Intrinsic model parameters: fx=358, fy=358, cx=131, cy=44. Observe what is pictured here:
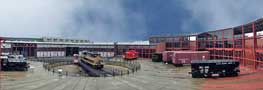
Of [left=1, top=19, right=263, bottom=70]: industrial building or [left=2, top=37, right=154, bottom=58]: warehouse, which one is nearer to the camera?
[left=1, top=19, right=263, bottom=70]: industrial building

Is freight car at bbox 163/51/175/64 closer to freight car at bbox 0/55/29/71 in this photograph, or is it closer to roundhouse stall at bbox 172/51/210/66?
roundhouse stall at bbox 172/51/210/66

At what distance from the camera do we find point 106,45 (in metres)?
119

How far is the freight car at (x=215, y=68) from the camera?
51.7 m

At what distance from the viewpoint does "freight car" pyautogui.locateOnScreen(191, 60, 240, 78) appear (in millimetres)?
51719

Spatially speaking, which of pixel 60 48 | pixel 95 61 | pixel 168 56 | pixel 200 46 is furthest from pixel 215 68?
pixel 60 48

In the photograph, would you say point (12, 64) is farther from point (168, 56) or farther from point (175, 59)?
point (168, 56)

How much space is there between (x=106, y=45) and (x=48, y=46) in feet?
61.5

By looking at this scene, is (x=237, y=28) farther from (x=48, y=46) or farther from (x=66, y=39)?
(x=66, y=39)

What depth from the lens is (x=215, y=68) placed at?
172 feet

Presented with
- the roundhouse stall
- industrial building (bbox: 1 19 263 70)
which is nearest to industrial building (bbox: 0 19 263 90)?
industrial building (bbox: 1 19 263 70)

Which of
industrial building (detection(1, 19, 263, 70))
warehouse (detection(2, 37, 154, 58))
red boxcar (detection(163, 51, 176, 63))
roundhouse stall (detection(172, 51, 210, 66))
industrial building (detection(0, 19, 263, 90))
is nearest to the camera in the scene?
industrial building (detection(0, 19, 263, 90))

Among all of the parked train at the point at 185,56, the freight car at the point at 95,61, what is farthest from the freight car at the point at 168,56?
the freight car at the point at 95,61

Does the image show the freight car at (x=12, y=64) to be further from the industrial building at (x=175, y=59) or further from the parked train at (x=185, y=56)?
the parked train at (x=185, y=56)

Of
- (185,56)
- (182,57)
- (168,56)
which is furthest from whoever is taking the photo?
(168,56)
